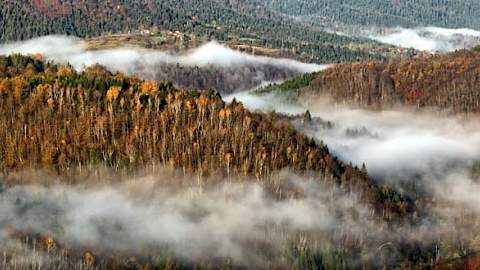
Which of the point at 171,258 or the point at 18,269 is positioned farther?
the point at 171,258

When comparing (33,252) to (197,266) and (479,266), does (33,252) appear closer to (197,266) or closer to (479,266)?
(197,266)

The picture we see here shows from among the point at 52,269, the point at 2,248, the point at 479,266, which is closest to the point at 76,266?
the point at 52,269

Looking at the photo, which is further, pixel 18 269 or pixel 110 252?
pixel 110 252

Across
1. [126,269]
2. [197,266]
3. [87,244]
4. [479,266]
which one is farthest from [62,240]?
[479,266]

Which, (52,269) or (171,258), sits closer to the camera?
(52,269)

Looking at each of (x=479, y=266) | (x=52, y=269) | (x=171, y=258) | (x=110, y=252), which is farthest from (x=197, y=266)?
(x=479, y=266)

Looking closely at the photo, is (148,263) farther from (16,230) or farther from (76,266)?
(16,230)

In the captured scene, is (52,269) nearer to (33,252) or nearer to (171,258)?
(33,252)
